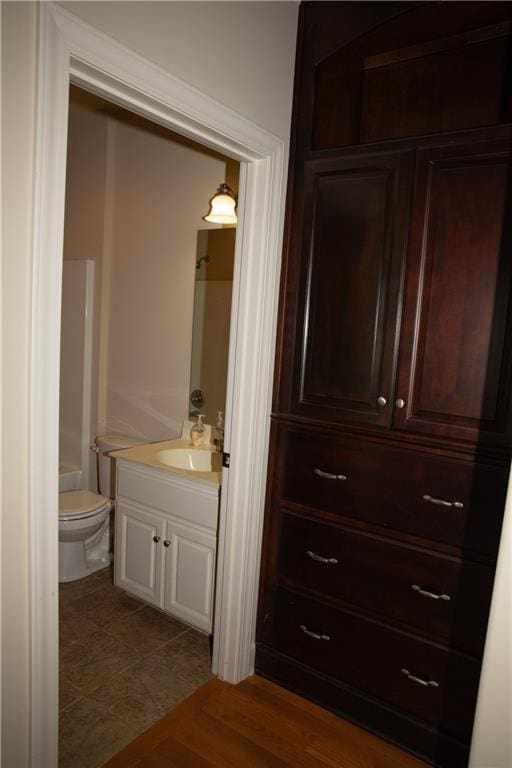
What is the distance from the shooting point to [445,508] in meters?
1.72

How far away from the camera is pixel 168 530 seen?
243 cm

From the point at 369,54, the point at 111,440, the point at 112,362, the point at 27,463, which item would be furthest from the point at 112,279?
the point at 27,463

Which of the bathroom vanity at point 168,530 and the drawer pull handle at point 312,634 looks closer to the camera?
the drawer pull handle at point 312,634

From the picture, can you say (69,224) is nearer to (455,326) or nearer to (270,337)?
(270,337)

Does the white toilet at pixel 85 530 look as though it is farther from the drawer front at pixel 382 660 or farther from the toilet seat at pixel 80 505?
the drawer front at pixel 382 660

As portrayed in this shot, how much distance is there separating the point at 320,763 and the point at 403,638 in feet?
1.69

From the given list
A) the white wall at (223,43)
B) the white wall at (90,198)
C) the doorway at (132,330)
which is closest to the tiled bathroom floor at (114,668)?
the doorway at (132,330)

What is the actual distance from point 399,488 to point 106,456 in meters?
2.13

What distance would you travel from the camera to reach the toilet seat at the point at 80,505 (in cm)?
286

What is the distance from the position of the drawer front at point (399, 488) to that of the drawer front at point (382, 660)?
0.41 meters

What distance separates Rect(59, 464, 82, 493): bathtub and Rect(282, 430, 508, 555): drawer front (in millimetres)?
1938

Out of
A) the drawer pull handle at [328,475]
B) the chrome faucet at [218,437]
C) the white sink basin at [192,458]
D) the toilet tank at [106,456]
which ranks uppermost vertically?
the drawer pull handle at [328,475]

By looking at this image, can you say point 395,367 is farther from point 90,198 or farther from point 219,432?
point 90,198

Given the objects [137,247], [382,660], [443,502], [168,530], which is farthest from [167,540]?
[137,247]
